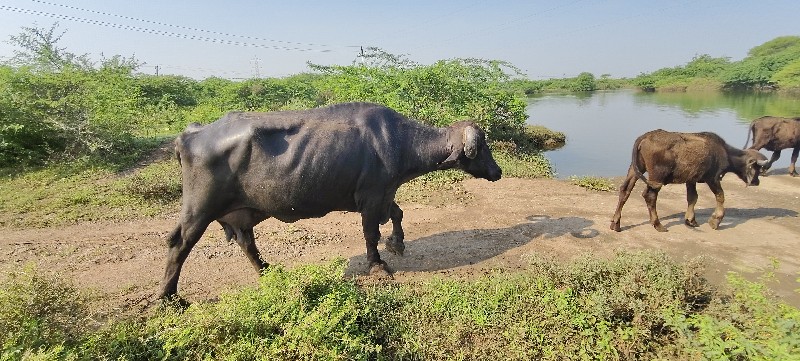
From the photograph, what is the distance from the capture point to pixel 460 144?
4.99 m

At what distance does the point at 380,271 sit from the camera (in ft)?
15.6

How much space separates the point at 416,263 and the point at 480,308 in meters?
1.55

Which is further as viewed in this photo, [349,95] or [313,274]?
[349,95]

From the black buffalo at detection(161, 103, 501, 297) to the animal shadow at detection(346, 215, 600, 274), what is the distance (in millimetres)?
556

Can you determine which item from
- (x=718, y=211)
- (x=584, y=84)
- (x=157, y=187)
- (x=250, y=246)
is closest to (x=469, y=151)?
(x=250, y=246)

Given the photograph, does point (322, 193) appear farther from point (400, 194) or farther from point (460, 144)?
point (400, 194)

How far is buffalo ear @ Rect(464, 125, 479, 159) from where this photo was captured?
4.92 m

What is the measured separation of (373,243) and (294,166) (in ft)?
4.33

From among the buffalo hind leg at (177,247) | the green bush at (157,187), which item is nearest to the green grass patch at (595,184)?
the buffalo hind leg at (177,247)

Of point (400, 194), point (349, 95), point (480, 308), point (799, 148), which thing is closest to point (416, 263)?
point (480, 308)

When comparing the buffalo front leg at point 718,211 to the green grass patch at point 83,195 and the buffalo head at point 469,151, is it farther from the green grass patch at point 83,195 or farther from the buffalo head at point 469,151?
the green grass patch at point 83,195

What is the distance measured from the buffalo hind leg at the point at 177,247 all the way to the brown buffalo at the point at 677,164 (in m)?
5.62

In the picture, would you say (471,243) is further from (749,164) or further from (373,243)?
(749,164)

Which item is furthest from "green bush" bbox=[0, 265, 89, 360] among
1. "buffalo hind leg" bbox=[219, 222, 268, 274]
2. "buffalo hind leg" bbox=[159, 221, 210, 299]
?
"buffalo hind leg" bbox=[219, 222, 268, 274]
